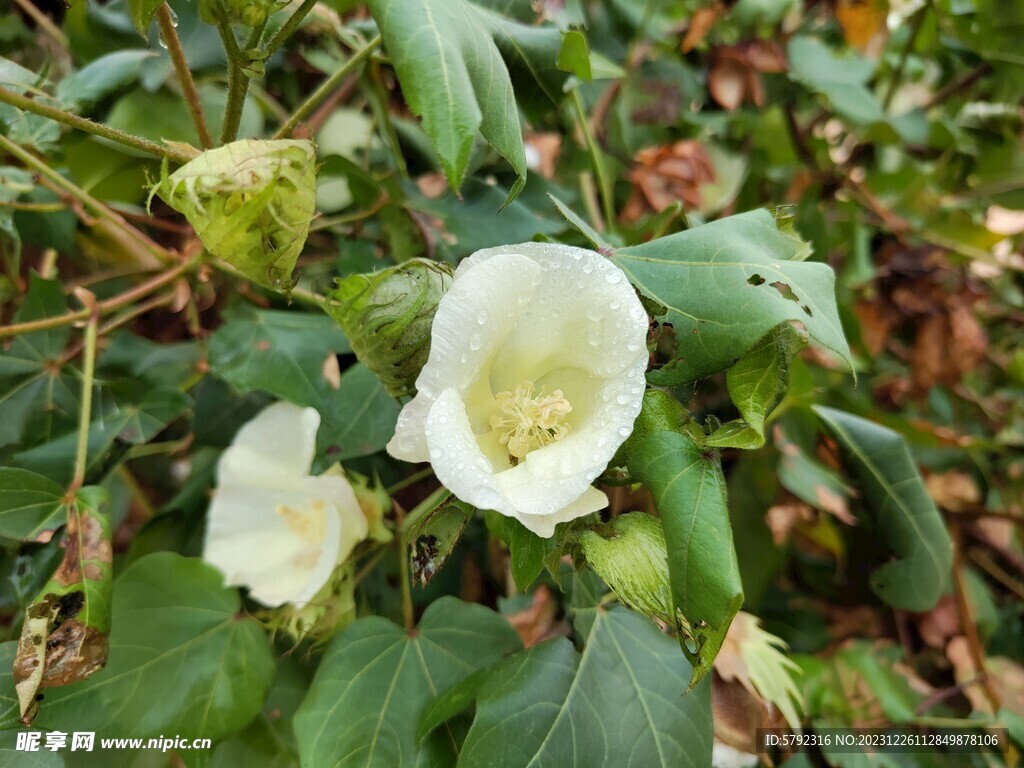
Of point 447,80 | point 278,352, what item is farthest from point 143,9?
point 278,352

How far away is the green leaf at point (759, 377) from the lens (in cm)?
46

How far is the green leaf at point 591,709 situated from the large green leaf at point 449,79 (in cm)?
38

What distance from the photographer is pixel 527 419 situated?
52 centimetres

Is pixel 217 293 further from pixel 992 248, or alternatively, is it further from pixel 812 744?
pixel 992 248

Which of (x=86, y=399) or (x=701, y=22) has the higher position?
(x=701, y=22)

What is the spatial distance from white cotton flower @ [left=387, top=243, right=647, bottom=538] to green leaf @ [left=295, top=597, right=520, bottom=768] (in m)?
0.19

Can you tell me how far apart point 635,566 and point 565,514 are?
0.06 meters

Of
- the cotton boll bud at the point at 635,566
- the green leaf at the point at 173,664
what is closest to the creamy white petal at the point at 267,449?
the green leaf at the point at 173,664

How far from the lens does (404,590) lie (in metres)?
0.64

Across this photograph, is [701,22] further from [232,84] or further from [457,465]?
[457,465]

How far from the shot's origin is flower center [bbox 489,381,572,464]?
1.70 feet

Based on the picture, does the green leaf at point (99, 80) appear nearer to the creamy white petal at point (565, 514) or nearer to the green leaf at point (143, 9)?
the green leaf at point (143, 9)

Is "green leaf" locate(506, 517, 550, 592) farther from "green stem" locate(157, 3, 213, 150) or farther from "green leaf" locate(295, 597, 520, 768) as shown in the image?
"green stem" locate(157, 3, 213, 150)

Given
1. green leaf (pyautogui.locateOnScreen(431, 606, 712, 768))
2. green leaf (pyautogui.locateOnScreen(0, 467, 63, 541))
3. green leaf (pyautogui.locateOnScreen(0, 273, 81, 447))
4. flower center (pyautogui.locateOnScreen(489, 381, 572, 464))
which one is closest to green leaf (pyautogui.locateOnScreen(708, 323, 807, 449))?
flower center (pyautogui.locateOnScreen(489, 381, 572, 464))
